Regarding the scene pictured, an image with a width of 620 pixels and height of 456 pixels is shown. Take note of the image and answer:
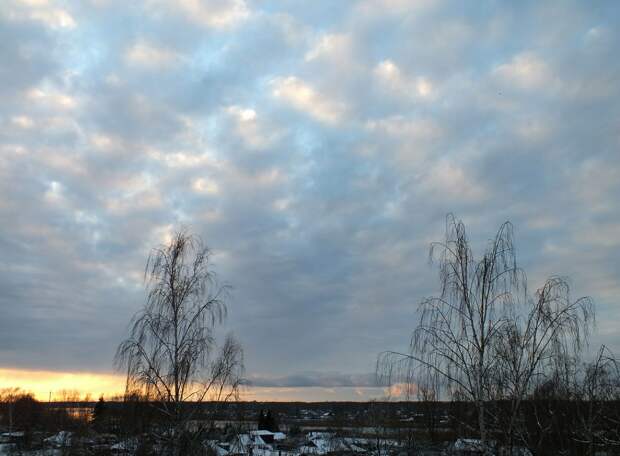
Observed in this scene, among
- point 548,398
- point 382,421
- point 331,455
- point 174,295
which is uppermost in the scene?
point 174,295

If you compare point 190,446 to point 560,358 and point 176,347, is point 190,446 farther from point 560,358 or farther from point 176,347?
point 560,358

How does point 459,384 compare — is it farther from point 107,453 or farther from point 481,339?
point 107,453

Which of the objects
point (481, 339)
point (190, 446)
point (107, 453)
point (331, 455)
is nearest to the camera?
point (481, 339)

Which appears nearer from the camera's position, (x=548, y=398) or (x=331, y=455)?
(x=548, y=398)

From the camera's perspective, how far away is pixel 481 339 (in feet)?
48.9

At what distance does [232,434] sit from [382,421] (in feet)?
116

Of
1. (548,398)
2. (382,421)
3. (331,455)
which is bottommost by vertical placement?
(331,455)

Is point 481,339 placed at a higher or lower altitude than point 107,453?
higher

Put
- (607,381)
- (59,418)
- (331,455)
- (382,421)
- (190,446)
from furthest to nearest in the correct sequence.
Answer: (59,418) < (331,455) < (382,421) < (190,446) < (607,381)

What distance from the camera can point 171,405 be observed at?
74.5 feet

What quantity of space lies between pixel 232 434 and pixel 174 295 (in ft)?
29.3

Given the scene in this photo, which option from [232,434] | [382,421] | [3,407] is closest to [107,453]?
[382,421]

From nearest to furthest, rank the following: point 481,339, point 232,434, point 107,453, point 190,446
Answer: point 481,339 < point 190,446 < point 232,434 < point 107,453

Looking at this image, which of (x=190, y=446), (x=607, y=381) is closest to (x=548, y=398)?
(x=607, y=381)
